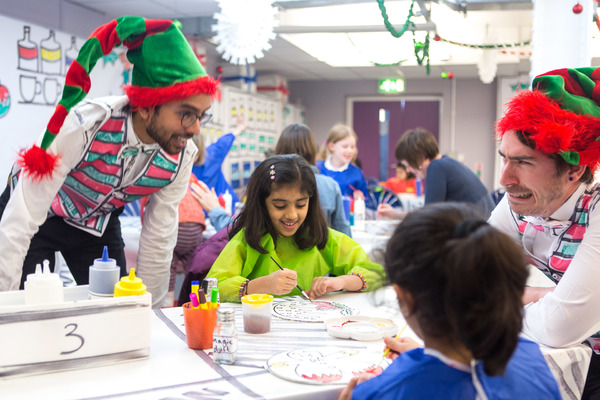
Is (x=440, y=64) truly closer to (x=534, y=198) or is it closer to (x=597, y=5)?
(x=597, y=5)

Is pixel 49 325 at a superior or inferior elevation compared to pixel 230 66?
inferior

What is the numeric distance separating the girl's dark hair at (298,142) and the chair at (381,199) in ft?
4.88

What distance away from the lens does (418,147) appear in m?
3.75

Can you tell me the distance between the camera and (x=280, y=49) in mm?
7324

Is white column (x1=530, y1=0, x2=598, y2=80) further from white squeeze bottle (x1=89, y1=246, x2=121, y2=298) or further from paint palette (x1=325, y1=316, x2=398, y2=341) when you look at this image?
white squeeze bottle (x1=89, y1=246, x2=121, y2=298)

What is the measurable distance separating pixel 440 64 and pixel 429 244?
27.3 feet

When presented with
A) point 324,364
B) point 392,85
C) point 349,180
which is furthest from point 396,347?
point 392,85

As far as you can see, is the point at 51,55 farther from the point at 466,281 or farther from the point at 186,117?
the point at 466,281

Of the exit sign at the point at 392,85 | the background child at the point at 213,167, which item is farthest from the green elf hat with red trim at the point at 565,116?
the exit sign at the point at 392,85

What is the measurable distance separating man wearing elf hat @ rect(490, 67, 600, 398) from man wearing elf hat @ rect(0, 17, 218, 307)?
1.02m

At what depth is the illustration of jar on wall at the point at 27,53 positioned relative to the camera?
4.66 metres

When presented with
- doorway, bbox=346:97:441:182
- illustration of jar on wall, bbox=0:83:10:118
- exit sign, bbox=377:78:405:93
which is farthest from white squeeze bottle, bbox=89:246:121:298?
doorway, bbox=346:97:441:182

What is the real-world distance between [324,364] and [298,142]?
2174 mm

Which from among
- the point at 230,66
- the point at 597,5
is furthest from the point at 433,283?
the point at 230,66
